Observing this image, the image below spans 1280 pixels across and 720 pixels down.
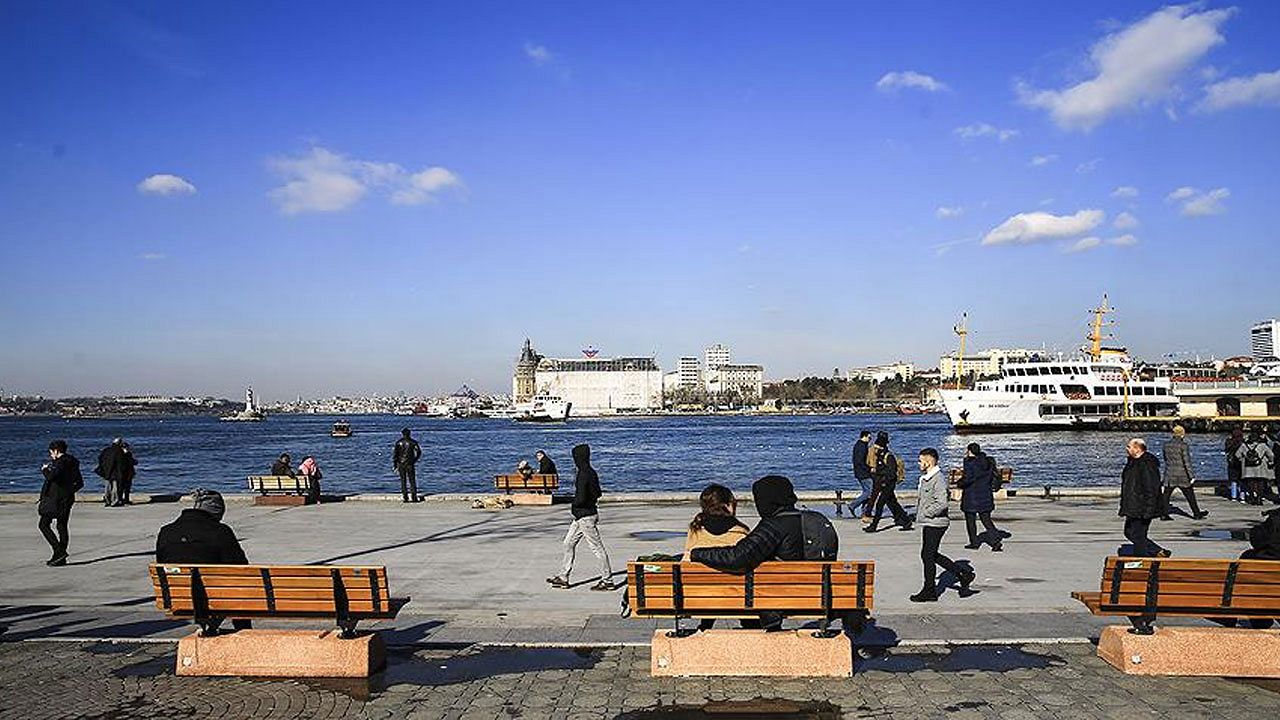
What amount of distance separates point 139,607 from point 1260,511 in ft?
59.8

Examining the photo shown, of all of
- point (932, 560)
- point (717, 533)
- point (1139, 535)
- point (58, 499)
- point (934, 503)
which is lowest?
point (932, 560)

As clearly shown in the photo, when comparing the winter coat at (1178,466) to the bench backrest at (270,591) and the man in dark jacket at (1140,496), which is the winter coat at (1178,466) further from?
the bench backrest at (270,591)

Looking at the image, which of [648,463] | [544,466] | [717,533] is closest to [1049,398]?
[648,463]

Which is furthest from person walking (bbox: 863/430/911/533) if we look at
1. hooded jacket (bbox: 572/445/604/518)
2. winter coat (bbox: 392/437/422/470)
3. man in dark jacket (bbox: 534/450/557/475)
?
winter coat (bbox: 392/437/422/470)

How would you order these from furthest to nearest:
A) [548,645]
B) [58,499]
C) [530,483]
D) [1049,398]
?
[1049,398] → [530,483] → [58,499] → [548,645]

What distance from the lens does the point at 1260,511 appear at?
60.1ft

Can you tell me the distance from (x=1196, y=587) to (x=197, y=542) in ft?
24.7

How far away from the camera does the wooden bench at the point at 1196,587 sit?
23.9ft

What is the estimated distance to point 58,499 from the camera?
1336 cm

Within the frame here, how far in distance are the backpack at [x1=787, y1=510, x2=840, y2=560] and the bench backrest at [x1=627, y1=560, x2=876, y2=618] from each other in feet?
1.02

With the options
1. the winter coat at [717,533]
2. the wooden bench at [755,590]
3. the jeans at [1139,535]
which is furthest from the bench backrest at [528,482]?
the wooden bench at [755,590]

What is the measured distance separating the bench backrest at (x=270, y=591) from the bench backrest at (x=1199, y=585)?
213 inches

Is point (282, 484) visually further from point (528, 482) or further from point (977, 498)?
point (977, 498)

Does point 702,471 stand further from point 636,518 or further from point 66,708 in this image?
point 66,708
